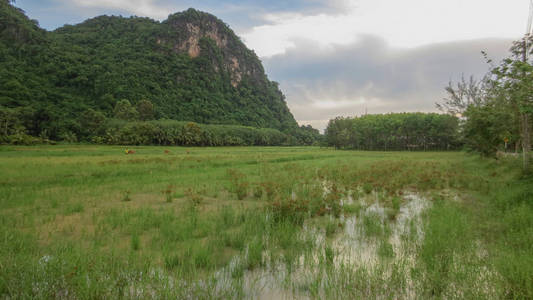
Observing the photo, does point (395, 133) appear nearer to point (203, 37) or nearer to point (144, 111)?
point (144, 111)

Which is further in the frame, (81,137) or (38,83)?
(38,83)

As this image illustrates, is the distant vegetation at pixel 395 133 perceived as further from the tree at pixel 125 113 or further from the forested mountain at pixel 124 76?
the tree at pixel 125 113

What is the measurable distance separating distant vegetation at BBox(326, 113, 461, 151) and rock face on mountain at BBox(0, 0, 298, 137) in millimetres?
67124

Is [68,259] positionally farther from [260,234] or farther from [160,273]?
[260,234]

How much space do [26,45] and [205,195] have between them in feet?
415

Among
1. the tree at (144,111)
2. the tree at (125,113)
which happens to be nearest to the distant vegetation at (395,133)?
the tree at (144,111)

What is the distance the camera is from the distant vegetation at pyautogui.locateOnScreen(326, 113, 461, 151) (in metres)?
72.6

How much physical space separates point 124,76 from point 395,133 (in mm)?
117098

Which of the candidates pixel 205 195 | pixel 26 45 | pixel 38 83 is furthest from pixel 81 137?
pixel 205 195

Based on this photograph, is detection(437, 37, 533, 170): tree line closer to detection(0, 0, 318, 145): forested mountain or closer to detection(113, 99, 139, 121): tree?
detection(0, 0, 318, 145): forested mountain

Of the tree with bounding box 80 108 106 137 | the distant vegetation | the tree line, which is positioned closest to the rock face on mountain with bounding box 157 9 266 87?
the tree with bounding box 80 108 106 137

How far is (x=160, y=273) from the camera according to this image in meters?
3.37

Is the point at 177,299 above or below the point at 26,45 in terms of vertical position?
below

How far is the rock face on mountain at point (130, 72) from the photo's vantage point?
75.9 metres
